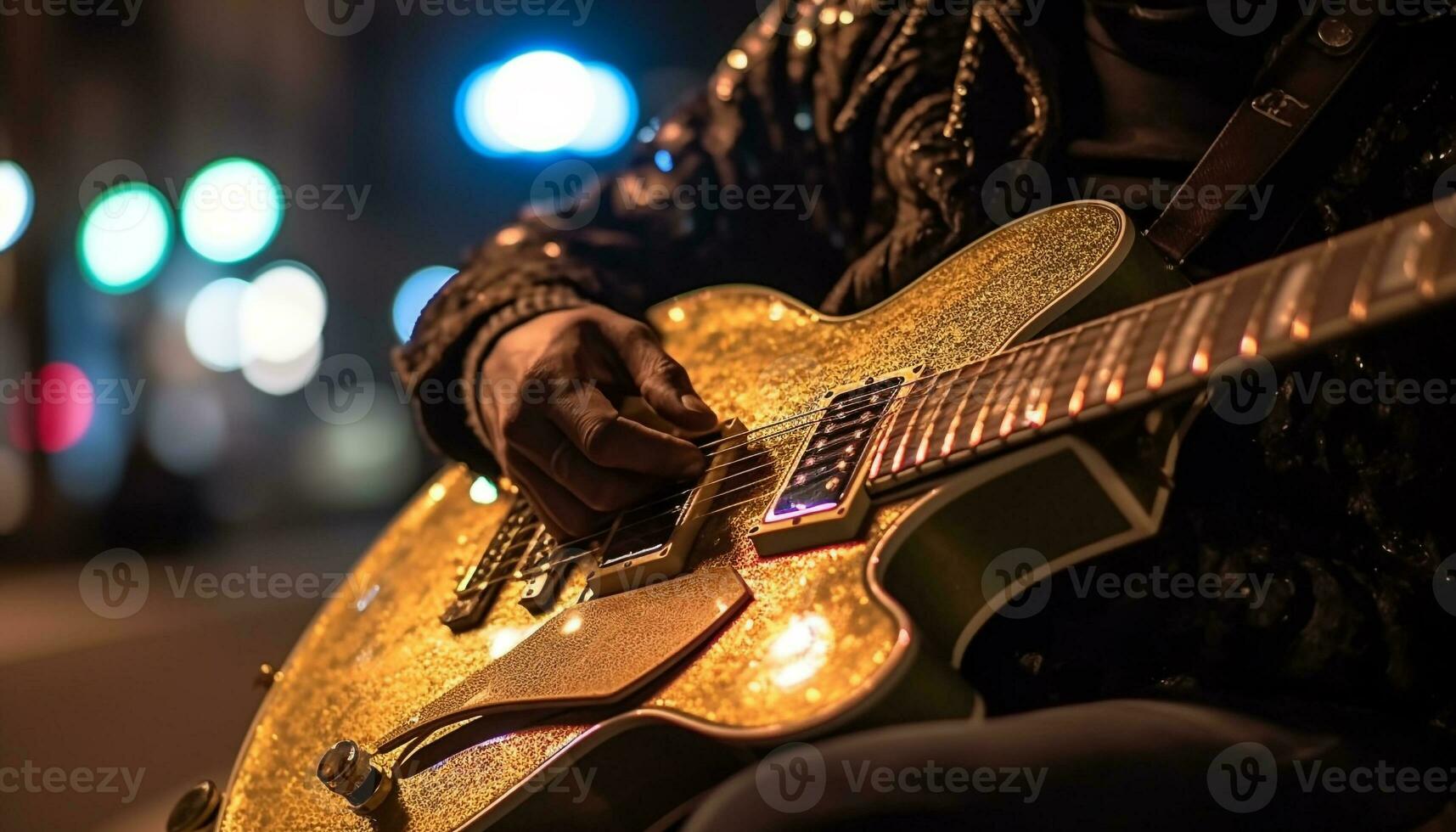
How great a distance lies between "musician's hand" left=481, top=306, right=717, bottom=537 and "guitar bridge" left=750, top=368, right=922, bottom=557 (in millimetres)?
141

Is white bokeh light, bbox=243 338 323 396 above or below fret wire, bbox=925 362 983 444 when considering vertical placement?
below

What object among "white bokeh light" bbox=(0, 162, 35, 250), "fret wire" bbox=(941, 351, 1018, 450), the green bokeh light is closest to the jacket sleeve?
"fret wire" bbox=(941, 351, 1018, 450)

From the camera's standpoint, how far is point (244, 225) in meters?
4.38

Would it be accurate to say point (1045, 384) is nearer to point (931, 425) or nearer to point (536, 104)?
point (931, 425)

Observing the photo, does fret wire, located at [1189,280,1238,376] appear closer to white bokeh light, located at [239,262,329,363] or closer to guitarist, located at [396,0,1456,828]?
guitarist, located at [396,0,1456,828]

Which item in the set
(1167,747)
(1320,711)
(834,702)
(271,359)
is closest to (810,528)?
(834,702)

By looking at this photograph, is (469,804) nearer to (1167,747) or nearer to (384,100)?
(1167,747)

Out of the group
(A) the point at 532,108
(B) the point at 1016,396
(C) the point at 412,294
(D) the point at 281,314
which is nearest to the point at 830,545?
(B) the point at 1016,396

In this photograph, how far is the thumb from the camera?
2.88 feet

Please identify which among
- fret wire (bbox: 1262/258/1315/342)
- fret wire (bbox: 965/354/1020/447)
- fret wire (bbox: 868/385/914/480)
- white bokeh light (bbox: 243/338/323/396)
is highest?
fret wire (bbox: 1262/258/1315/342)

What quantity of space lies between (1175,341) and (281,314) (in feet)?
15.7

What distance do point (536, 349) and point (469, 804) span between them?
45 cm

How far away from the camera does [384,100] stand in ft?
12.4

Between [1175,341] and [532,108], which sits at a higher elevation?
[532,108]
